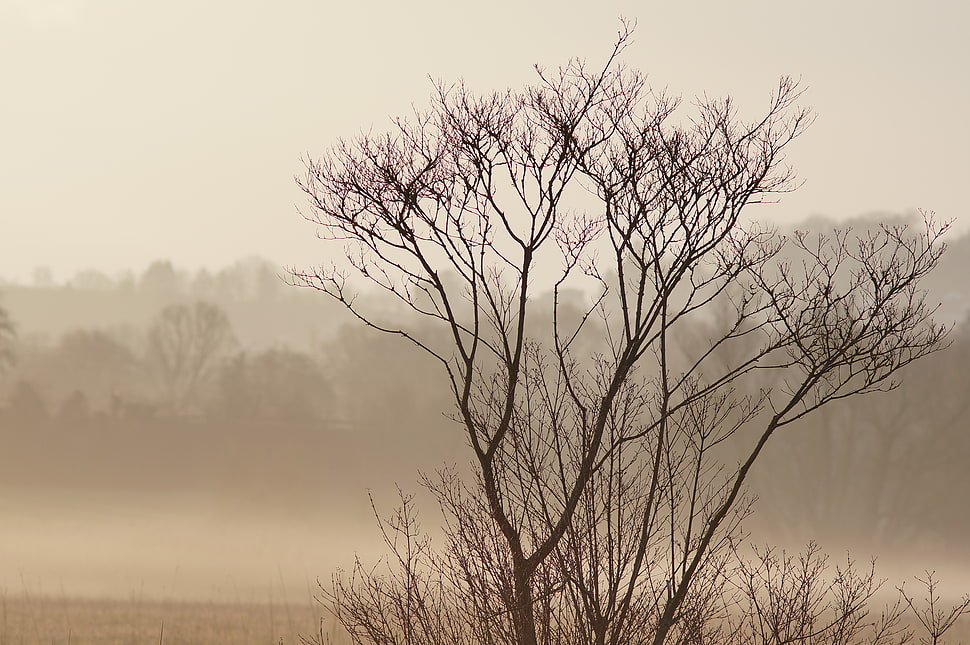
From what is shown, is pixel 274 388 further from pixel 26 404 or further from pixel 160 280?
pixel 160 280

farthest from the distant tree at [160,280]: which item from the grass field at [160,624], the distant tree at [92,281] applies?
the grass field at [160,624]

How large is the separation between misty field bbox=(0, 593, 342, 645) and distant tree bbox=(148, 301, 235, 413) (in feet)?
49.0

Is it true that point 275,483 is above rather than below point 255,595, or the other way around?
above

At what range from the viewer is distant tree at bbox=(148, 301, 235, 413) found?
112 feet

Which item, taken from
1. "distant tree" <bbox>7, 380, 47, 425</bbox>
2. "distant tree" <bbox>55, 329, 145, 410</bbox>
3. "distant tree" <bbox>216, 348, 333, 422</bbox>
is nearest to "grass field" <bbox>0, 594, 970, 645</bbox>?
"distant tree" <bbox>216, 348, 333, 422</bbox>

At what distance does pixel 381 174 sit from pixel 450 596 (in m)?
3.18

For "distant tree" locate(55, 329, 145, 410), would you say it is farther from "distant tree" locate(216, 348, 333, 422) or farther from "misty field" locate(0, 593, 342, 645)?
"misty field" locate(0, 593, 342, 645)

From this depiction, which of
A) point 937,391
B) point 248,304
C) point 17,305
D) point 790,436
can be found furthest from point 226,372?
point 937,391

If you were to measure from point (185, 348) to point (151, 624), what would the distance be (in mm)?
19569

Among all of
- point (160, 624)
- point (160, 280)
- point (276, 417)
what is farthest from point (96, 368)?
point (160, 624)

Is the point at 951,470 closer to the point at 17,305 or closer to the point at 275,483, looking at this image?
the point at 275,483

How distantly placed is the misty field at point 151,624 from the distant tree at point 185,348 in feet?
49.0

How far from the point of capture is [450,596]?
7.81m

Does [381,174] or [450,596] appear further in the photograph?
[450,596]
